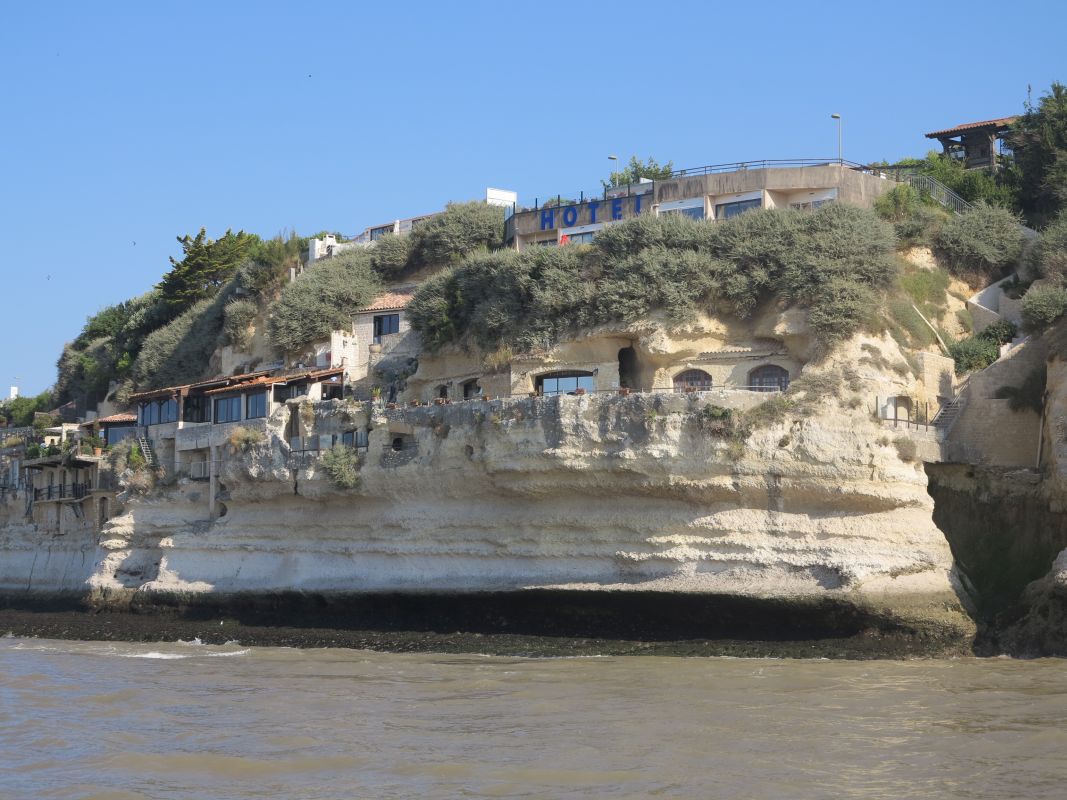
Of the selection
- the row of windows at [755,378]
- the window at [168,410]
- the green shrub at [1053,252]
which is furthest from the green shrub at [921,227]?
the window at [168,410]

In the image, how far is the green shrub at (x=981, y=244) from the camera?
3681 centimetres

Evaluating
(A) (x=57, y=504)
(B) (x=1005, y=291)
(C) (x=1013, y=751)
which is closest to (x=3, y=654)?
(A) (x=57, y=504)

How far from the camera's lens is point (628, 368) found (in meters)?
35.4

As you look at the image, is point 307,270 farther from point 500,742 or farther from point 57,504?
point 500,742

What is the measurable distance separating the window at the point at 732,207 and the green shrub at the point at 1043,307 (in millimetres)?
9522

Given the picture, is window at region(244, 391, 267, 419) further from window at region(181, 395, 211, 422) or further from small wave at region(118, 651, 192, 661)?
small wave at region(118, 651, 192, 661)

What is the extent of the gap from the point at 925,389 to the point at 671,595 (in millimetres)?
8534

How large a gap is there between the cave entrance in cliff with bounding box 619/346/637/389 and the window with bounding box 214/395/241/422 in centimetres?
1194

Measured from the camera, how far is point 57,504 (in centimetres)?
4616

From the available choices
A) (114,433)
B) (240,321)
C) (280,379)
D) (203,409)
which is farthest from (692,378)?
(240,321)

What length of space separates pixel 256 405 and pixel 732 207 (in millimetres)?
15178

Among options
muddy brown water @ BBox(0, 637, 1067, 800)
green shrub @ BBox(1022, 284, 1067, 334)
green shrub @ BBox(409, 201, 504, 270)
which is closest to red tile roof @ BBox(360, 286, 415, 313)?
green shrub @ BBox(409, 201, 504, 270)

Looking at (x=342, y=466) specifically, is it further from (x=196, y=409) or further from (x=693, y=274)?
(x=196, y=409)

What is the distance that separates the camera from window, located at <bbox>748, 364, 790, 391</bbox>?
→ 1292 inches
